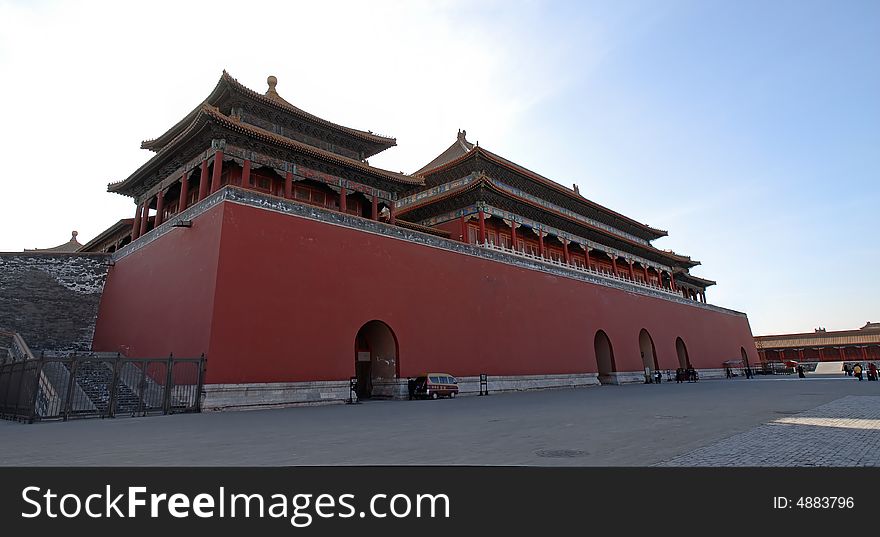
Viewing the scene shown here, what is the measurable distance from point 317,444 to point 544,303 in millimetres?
16736

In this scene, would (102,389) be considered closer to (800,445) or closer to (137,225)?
(137,225)

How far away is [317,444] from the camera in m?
5.68

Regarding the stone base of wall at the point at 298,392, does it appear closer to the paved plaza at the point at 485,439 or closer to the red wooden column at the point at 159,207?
the paved plaza at the point at 485,439

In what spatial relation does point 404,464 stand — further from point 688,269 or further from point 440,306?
point 688,269

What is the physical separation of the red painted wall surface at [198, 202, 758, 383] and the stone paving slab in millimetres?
10170

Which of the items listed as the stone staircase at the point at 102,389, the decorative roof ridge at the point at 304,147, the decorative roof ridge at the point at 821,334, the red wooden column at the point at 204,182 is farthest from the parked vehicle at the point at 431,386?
the decorative roof ridge at the point at 821,334

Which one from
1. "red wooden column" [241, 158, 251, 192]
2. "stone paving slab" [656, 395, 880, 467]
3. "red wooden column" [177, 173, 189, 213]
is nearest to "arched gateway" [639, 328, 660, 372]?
"stone paving slab" [656, 395, 880, 467]

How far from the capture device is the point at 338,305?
13.8 meters

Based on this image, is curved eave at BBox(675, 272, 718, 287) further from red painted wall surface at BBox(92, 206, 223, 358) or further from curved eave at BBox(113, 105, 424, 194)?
red painted wall surface at BBox(92, 206, 223, 358)

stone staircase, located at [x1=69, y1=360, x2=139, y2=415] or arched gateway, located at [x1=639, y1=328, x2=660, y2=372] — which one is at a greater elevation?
arched gateway, located at [x1=639, y1=328, x2=660, y2=372]

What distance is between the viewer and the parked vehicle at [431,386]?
14.7 meters

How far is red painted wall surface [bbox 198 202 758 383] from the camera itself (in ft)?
39.6

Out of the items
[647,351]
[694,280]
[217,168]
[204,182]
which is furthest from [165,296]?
[694,280]
